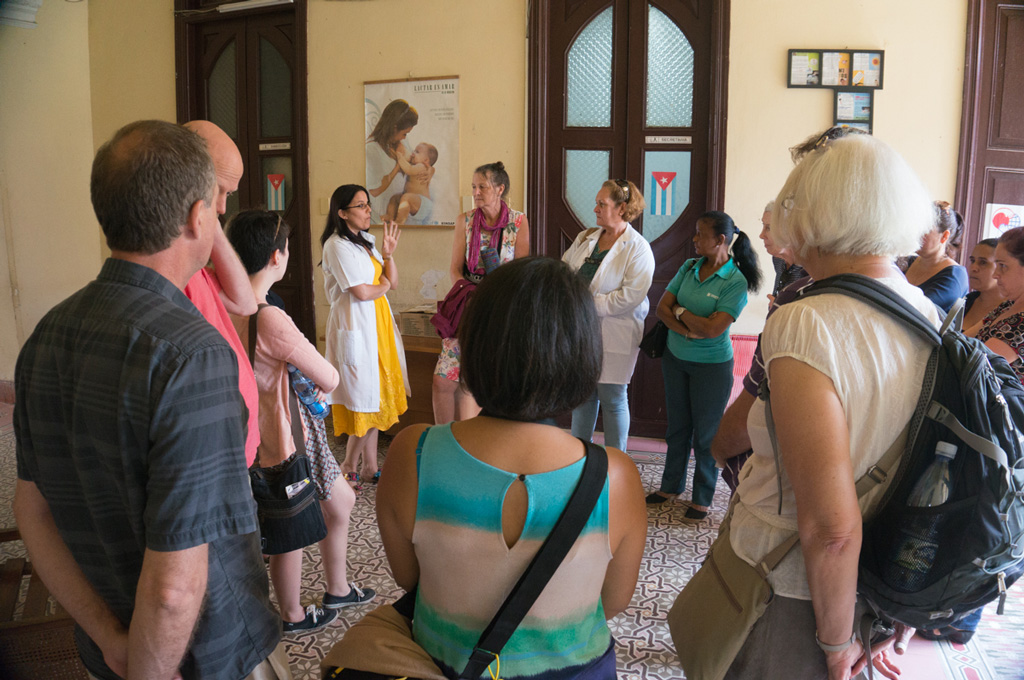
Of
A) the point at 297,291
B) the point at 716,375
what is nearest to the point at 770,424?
the point at 716,375

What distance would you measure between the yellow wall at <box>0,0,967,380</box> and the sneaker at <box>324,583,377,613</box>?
292 cm

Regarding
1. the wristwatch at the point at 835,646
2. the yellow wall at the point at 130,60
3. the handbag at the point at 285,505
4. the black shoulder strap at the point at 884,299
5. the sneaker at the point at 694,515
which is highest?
the yellow wall at the point at 130,60

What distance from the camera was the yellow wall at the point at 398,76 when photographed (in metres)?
4.47

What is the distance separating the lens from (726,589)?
1355mm

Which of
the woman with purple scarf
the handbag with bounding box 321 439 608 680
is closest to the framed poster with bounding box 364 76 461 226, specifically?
the woman with purple scarf

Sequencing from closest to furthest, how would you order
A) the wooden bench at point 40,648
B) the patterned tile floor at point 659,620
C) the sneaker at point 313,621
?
the wooden bench at point 40,648, the patterned tile floor at point 659,620, the sneaker at point 313,621

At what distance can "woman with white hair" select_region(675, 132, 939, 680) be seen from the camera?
114 cm

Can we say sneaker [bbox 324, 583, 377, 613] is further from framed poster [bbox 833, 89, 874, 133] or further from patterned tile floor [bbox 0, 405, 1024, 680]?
framed poster [bbox 833, 89, 874, 133]

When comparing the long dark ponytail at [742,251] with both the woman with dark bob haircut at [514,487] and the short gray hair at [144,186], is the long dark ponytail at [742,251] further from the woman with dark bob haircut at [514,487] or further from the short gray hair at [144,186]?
the short gray hair at [144,186]

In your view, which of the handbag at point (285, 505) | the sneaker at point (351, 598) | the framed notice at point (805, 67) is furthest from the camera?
the framed notice at point (805, 67)

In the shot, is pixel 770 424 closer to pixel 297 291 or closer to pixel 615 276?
pixel 615 276

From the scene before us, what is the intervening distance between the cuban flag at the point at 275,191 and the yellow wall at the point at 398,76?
1.36ft

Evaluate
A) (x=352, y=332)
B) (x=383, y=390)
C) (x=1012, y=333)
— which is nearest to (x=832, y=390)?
(x=1012, y=333)

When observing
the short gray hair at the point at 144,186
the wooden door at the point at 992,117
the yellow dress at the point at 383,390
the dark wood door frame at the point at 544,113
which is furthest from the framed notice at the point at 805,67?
the short gray hair at the point at 144,186
